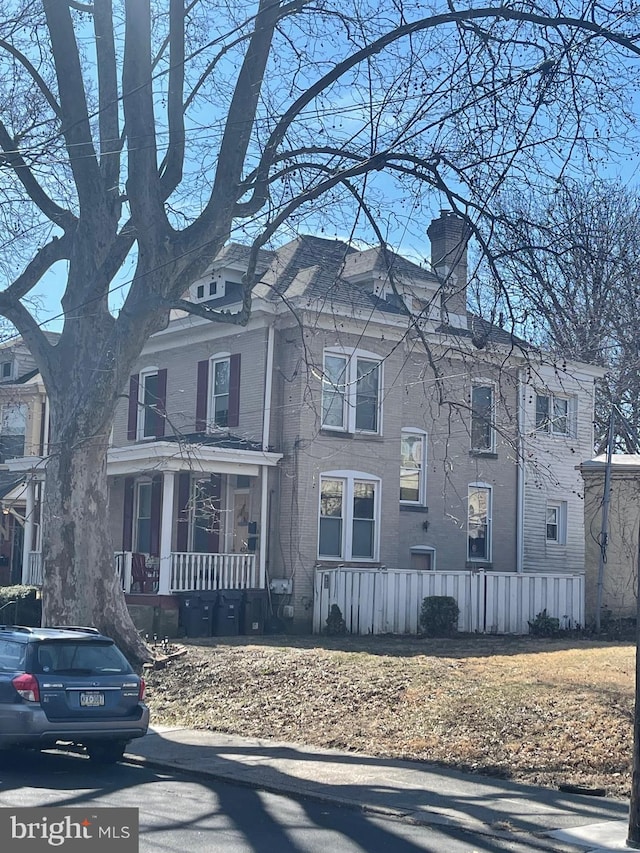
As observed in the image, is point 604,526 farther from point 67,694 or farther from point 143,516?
point 67,694

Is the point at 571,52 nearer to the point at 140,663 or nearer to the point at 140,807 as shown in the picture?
the point at 140,807

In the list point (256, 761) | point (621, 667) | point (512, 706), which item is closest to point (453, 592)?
point (621, 667)

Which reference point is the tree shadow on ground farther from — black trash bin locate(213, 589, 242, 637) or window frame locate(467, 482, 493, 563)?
window frame locate(467, 482, 493, 563)

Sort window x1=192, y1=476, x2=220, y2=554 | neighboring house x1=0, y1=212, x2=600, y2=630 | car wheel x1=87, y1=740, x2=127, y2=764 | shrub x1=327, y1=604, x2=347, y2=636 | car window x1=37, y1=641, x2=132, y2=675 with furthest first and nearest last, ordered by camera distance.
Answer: window x1=192, y1=476, x2=220, y2=554, neighboring house x1=0, y1=212, x2=600, y2=630, shrub x1=327, y1=604, x2=347, y2=636, car wheel x1=87, y1=740, x2=127, y2=764, car window x1=37, y1=641, x2=132, y2=675

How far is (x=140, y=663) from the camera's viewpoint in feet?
58.3

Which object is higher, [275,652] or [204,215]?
[204,215]

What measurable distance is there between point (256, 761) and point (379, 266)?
1789cm

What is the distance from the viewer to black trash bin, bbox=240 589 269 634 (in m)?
24.8

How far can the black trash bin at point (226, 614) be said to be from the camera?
24.2 metres

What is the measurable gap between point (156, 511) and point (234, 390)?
3.96m

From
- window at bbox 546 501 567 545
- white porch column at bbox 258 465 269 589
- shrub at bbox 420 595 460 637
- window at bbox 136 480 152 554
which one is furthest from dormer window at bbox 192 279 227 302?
window at bbox 546 501 567 545

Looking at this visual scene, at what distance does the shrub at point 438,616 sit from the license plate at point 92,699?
12.1 metres

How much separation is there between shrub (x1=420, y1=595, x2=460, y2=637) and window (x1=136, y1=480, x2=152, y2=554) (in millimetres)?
8575

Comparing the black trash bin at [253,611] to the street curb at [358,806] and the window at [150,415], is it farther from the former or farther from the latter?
the street curb at [358,806]
